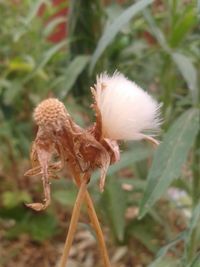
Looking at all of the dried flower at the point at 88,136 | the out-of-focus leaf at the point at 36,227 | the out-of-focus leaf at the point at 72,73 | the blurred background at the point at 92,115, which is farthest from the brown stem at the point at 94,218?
the out-of-focus leaf at the point at 36,227

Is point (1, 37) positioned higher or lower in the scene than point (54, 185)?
higher

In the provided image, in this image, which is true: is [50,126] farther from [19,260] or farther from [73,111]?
[19,260]

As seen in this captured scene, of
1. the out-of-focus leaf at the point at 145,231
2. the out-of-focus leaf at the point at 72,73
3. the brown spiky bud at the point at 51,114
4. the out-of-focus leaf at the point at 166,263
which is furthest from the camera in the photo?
the out-of-focus leaf at the point at 145,231

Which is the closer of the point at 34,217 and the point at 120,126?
the point at 120,126

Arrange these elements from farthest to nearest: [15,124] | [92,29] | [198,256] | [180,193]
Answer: [15,124], [180,193], [92,29], [198,256]

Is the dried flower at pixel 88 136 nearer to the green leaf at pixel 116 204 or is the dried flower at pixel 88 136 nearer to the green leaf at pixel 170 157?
the green leaf at pixel 170 157

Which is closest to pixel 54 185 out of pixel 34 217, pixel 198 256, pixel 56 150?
pixel 34 217
